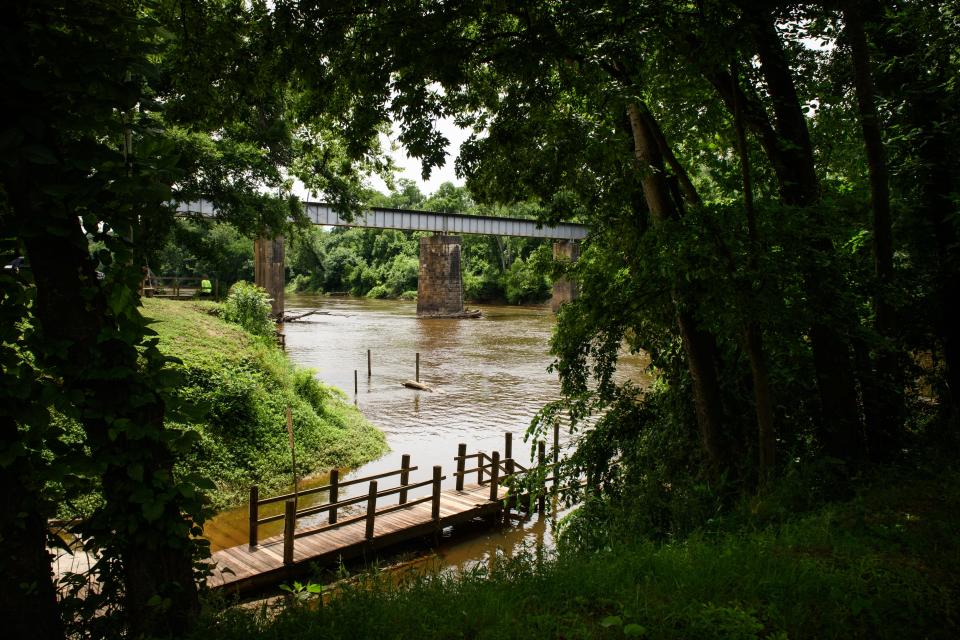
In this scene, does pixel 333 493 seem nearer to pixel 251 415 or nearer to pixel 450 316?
pixel 251 415

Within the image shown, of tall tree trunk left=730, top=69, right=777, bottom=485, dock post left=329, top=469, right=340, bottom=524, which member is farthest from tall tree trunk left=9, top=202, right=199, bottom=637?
dock post left=329, top=469, right=340, bottom=524

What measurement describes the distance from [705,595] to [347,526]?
774cm

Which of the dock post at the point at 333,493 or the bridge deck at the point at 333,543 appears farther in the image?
the dock post at the point at 333,493

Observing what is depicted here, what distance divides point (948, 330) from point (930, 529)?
324 centimetres

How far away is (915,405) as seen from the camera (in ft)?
25.6

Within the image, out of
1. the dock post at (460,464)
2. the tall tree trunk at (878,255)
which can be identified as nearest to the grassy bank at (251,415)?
Result: the dock post at (460,464)

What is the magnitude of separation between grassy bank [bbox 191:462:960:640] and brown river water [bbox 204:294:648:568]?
3.12 m

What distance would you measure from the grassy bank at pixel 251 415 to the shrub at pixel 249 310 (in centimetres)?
186

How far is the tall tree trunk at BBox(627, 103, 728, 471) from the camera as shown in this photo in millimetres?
7184

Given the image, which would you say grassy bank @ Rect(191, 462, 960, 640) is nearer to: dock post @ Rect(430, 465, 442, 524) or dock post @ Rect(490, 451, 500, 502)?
dock post @ Rect(430, 465, 442, 524)

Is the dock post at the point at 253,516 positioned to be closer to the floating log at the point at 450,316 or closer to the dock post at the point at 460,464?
the dock post at the point at 460,464

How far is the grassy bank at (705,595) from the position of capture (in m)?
3.57

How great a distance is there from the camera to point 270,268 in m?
40.2

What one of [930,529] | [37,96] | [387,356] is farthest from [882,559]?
[387,356]
